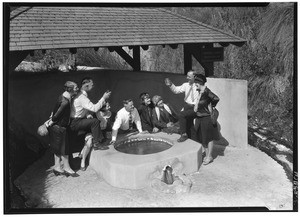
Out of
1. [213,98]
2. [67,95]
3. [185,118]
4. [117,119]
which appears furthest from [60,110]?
[213,98]

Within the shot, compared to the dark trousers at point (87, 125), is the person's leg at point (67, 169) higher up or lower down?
lower down

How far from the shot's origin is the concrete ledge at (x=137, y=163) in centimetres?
627

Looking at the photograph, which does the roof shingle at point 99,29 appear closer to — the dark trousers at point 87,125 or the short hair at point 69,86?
the short hair at point 69,86

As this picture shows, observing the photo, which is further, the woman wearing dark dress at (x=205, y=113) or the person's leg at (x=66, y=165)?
the woman wearing dark dress at (x=205, y=113)

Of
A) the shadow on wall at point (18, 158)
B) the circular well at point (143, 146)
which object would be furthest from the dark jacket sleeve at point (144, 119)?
the shadow on wall at point (18, 158)

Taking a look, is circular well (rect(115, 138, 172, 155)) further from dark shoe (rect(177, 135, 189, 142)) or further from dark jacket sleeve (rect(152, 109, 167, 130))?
dark jacket sleeve (rect(152, 109, 167, 130))

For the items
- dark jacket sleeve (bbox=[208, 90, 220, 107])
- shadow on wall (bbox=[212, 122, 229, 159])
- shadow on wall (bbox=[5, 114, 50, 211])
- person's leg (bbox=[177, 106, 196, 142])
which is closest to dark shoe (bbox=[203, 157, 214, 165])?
shadow on wall (bbox=[212, 122, 229, 159])

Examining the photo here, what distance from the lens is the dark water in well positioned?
7258mm

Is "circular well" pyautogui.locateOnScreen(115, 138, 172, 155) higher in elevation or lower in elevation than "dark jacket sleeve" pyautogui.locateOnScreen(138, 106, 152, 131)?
lower

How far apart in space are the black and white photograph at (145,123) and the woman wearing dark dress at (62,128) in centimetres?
2

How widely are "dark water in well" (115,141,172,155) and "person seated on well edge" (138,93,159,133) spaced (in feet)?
1.41

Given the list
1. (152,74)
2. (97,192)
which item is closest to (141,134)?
(97,192)

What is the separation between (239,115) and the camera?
8.00 m

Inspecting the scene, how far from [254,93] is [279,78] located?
90 cm
